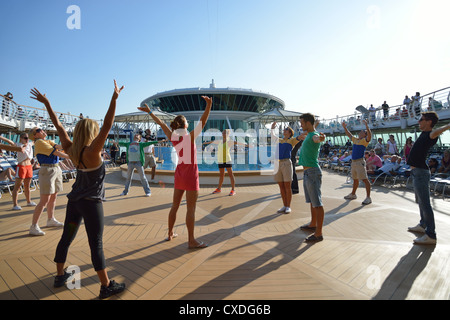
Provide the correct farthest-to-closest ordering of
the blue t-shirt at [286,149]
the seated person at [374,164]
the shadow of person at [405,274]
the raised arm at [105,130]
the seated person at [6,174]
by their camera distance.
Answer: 1. the seated person at [374,164]
2. the seated person at [6,174]
3. the blue t-shirt at [286,149]
4. the shadow of person at [405,274]
5. the raised arm at [105,130]

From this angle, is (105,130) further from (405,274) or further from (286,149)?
(286,149)

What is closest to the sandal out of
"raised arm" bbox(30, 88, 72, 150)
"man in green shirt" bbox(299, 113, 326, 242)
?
"man in green shirt" bbox(299, 113, 326, 242)

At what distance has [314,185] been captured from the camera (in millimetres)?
3488

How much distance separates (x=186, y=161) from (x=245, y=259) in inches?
57.6

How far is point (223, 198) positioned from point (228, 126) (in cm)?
3367

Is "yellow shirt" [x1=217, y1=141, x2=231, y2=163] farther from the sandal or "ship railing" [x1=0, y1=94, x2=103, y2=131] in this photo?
"ship railing" [x1=0, y1=94, x2=103, y2=131]

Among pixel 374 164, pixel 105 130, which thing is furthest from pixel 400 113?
pixel 105 130

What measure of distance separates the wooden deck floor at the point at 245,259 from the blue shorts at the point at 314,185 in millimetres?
612

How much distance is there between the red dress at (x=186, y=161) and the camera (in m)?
3.02

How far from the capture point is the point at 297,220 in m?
4.48

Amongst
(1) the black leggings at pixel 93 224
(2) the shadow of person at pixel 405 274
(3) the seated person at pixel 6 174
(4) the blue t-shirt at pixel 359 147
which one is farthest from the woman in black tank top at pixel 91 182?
(3) the seated person at pixel 6 174

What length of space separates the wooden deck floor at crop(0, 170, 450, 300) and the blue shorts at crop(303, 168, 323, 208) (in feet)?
2.01

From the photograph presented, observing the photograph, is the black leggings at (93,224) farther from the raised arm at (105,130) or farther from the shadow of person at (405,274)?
the shadow of person at (405,274)
